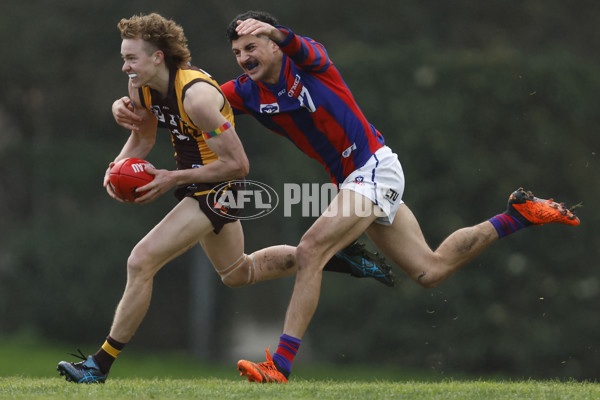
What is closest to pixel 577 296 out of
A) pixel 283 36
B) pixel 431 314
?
pixel 431 314

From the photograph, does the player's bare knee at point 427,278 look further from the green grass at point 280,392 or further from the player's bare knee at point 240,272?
the player's bare knee at point 240,272

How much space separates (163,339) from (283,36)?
616 centimetres

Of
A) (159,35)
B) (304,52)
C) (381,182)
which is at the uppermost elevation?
(159,35)

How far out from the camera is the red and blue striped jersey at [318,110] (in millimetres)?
5449

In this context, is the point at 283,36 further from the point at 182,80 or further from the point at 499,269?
the point at 499,269

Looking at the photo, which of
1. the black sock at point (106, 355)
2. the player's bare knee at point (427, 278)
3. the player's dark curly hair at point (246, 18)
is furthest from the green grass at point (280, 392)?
the player's dark curly hair at point (246, 18)

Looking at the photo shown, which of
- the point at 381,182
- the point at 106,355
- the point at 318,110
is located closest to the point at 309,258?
the point at 381,182

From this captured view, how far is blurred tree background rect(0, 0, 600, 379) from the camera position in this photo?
30.7ft

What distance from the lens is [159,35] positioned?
5195 mm

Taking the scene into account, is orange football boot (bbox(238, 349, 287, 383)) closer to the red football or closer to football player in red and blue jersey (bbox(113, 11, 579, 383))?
football player in red and blue jersey (bbox(113, 11, 579, 383))

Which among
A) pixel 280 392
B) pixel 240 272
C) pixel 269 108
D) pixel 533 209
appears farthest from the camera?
pixel 533 209

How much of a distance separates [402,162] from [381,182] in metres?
4.42

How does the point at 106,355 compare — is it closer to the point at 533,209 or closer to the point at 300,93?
the point at 300,93

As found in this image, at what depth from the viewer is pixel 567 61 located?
10008 mm
